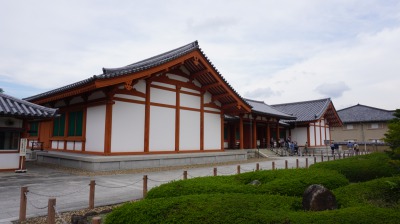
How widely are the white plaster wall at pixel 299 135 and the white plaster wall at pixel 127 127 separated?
2599 cm

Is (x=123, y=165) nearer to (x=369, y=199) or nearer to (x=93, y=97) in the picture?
(x=93, y=97)

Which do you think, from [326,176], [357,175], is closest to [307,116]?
[357,175]

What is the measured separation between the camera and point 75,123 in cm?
1823

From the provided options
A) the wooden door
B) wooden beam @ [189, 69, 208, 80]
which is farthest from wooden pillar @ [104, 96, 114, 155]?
the wooden door

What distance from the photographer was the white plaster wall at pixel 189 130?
19453 mm

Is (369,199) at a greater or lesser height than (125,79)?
lesser

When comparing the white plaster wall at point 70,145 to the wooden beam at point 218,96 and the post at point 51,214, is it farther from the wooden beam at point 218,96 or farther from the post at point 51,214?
the post at point 51,214

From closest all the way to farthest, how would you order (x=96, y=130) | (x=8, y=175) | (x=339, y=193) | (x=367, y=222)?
(x=367, y=222) → (x=339, y=193) → (x=8, y=175) → (x=96, y=130)

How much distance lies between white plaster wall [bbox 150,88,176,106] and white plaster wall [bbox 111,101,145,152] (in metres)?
1.05

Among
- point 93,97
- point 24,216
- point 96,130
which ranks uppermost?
point 93,97

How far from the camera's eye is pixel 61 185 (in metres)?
11.0

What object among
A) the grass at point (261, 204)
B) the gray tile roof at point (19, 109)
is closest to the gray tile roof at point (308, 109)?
the gray tile roof at point (19, 109)

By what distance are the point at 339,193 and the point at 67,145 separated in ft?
56.5

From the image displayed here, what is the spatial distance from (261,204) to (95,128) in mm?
13458
